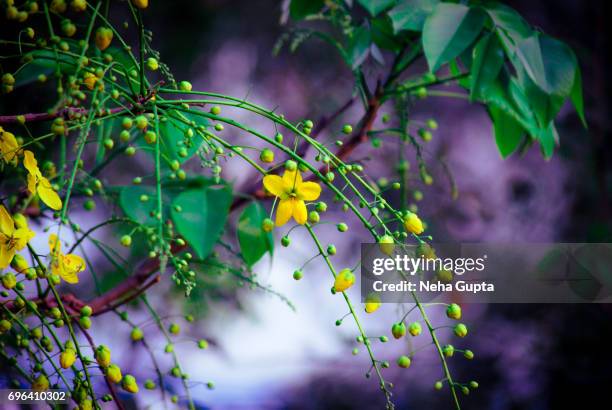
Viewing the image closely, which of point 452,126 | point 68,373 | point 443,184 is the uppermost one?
point 452,126

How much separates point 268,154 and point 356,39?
0.33 metres

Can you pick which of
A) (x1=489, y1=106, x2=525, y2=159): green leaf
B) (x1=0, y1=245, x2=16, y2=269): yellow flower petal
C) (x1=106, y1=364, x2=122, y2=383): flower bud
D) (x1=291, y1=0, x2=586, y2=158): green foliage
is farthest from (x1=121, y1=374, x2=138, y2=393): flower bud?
(x1=489, y1=106, x2=525, y2=159): green leaf

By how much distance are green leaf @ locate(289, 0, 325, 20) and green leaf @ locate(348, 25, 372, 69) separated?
0.21ft

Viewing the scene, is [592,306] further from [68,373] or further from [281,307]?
[68,373]

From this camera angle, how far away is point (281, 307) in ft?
5.56

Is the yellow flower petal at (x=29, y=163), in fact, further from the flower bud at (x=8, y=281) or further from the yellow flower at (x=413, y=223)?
the yellow flower at (x=413, y=223)

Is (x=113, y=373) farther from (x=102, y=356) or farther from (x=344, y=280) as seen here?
(x=344, y=280)

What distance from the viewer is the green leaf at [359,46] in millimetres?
709

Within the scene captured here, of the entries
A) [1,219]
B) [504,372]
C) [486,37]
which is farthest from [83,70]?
[504,372]

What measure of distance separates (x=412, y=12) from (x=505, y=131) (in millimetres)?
198

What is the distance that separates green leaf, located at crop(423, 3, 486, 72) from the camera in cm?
58

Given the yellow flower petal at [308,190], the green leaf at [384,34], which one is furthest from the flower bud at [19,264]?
the green leaf at [384,34]

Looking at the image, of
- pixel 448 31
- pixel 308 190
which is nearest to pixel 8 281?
pixel 308 190

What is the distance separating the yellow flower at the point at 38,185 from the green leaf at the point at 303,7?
41 cm
